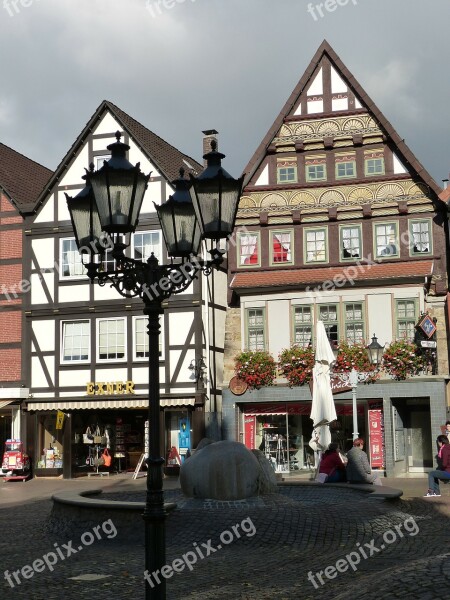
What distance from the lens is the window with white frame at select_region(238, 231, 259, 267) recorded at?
30812 mm

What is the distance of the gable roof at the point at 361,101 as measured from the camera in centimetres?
2897

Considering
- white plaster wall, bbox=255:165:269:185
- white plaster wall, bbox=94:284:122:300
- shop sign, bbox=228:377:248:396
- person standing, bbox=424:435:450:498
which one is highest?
white plaster wall, bbox=255:165:269:185

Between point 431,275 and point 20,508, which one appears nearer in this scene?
point 20,508

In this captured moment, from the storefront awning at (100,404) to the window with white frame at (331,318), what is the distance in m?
5.13

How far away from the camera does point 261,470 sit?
14.4 m

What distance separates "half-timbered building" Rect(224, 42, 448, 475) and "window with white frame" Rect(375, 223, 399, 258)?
3 cm

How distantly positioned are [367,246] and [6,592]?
866 inches

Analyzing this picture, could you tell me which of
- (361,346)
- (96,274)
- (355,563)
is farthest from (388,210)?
(96,274)

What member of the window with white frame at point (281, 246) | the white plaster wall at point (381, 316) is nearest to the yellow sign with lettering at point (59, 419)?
the window with white frame at point (281, 246)

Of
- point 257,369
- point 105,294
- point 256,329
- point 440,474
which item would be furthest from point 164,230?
point 105,294

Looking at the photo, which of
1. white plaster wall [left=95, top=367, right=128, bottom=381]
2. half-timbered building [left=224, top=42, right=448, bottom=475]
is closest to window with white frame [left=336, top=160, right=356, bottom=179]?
half-timbered building [left=224, top=42, right=448, bottom=475]

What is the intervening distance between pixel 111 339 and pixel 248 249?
18.9 ft

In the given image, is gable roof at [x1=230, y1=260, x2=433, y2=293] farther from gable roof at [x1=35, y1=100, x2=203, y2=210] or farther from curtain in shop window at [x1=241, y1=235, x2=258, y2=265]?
gable roof at [x1=35, y1=100, x2=203, y2=210]

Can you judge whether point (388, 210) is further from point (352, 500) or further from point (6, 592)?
point (6, 592)
